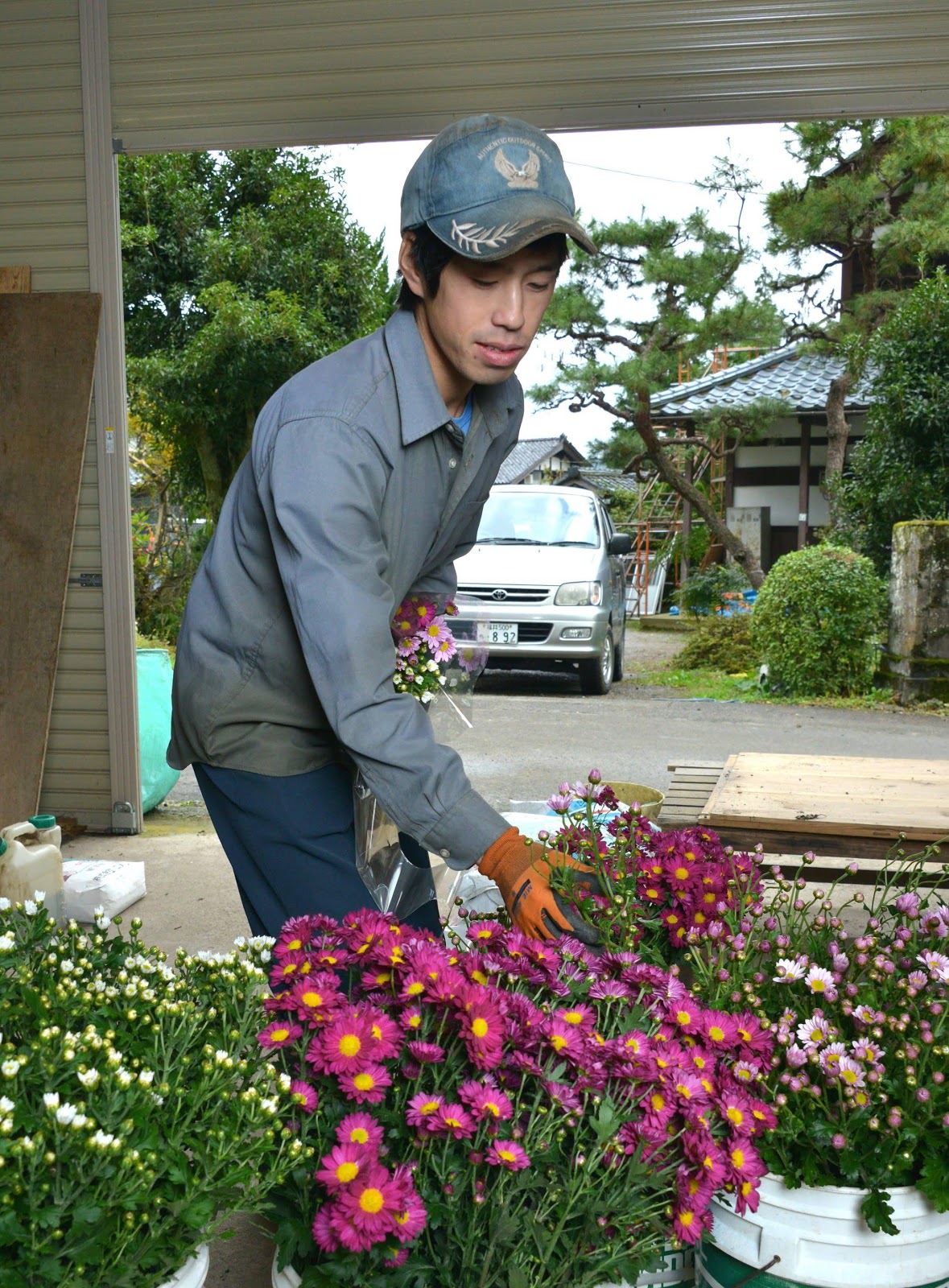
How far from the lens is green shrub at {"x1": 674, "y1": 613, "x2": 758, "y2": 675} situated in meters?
12.1

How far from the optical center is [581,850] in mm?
1802

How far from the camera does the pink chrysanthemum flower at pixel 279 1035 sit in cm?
122

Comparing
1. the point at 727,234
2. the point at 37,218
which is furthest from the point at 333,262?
the point at 37,218

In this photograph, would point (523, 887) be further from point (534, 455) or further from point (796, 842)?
point (534, 455)

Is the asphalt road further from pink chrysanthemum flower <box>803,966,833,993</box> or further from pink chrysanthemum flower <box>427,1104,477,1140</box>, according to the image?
pink chrysanthemum flower <box>427,1104,477,1140</box>

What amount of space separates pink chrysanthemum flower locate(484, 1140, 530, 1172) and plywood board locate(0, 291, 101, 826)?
14.7ft

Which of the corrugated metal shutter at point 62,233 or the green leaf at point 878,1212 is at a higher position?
the corrugated metal shutter at point 62,233

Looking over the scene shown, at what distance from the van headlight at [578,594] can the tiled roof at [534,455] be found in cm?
2097

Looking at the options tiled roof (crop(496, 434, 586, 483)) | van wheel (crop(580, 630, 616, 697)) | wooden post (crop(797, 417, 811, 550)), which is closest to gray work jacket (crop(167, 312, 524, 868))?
van wheel (crop(580, 630, 616, 697))

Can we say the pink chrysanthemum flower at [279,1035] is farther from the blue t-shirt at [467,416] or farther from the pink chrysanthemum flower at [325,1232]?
the blue t-shirt at [467,416]

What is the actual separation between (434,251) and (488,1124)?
3.79 feet

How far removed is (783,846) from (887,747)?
5.18m

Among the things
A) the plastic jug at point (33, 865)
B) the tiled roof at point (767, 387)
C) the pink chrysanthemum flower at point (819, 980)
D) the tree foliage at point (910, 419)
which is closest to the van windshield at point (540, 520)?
the tree foliage at point (910, 419)

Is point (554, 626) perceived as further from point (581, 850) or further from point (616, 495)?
point (616, 495)
